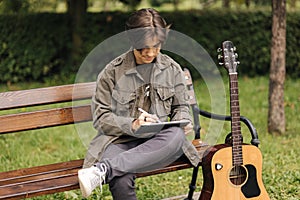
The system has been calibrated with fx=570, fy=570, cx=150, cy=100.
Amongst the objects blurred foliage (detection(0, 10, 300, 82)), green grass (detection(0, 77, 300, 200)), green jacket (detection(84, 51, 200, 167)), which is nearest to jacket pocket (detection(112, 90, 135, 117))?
green jacket (detection(84, 51, 200, 167))

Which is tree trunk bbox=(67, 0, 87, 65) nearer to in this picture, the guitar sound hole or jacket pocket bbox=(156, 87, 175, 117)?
jacket pocket bbox=(156, 87, 175, 117)

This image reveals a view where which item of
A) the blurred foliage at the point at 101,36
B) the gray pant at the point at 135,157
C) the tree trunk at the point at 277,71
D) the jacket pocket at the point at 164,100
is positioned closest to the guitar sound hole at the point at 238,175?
the gray pant at the point at 135,157

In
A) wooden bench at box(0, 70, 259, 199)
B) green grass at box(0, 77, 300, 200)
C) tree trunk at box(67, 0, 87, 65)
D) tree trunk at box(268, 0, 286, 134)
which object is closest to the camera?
wooden bench at box(0, 70, 259, 199)

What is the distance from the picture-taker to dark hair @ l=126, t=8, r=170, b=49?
Answer: 3.53 m

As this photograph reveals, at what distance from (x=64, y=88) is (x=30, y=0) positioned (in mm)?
5591

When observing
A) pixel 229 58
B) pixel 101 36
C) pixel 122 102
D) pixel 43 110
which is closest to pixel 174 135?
pixel 122 102

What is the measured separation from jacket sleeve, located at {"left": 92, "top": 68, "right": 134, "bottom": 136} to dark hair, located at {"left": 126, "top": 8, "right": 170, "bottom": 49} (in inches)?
11.5

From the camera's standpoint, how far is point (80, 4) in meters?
9.17

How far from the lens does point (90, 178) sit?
3.29 m

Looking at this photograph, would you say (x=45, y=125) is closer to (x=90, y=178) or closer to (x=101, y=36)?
(x=90, y=178)

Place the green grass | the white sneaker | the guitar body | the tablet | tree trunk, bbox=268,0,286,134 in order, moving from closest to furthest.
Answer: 1. the white sneaker
2. the tablet
3. the guitar body
4. the green grass
5. tree trunk, bbox=268,0,286,134

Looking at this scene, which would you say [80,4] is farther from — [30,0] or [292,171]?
[292,171]

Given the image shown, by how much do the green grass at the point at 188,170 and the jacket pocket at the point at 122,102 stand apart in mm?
1076

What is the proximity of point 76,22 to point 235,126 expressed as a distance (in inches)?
233
